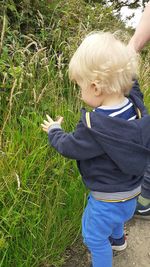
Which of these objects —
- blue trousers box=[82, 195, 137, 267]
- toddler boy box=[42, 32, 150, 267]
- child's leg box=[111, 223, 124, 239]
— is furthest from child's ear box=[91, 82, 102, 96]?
child's leg box=[111, 223, 124, 239]

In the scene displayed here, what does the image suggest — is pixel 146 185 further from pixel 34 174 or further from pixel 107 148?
pixel 107 148

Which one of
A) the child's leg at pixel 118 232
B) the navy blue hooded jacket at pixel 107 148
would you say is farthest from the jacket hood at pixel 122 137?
the child's leg at pixel 118 232

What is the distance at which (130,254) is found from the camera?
2471mm

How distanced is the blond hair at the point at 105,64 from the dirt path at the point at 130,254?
1.17 m

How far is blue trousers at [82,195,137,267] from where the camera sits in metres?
1.87

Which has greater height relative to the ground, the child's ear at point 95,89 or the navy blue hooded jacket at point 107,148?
the child's ear at point 95,89

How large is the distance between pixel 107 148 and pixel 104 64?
0.35 metres

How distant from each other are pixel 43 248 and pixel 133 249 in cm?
65

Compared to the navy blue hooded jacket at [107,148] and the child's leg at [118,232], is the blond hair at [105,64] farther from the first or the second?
the child's leg at [118,232]

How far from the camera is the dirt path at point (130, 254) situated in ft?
7.73

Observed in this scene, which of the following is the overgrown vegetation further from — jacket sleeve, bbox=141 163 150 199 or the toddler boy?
jacket sleeve, bbox=141 163 150 199

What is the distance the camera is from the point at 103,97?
67.4 inches

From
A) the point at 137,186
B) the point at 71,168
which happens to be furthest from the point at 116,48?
the point at 71,168

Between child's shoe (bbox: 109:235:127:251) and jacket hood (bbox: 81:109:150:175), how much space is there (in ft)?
2.58
